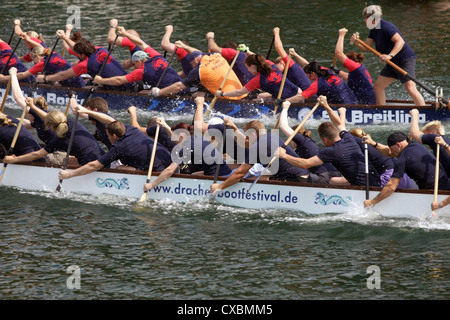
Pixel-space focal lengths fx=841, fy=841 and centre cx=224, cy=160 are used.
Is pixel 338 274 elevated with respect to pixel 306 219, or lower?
lower

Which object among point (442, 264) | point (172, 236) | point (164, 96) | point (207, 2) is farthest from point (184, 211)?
point (207, 2)

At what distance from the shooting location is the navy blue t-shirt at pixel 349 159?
43.1ft

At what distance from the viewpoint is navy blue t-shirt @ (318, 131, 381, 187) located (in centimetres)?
1315

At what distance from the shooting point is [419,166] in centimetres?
1277

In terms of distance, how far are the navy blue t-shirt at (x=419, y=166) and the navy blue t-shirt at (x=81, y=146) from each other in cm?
547

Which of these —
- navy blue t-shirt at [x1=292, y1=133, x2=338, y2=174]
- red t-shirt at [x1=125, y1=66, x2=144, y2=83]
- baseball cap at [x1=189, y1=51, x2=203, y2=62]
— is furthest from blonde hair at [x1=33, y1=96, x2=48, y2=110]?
baseball cap at [x1=189, y1=51, x2=203, y2=62]

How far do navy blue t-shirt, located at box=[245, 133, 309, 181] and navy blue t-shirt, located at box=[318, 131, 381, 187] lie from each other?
0.79 meters

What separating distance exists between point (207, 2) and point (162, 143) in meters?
19.0

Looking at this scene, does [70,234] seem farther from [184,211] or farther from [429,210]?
[429,210]

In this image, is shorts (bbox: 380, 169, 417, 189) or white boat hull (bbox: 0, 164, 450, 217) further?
shorts (bbox: 380, 169, 417, 189)

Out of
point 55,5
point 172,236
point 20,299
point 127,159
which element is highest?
point 55,5

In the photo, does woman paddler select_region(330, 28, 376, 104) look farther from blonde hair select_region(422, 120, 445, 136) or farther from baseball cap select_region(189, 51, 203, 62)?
blonde hair select_region(422, 120, 445, 136)

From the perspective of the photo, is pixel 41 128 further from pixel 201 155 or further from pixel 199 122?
pixel 201 155

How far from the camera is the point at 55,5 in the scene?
33344 millimetres
